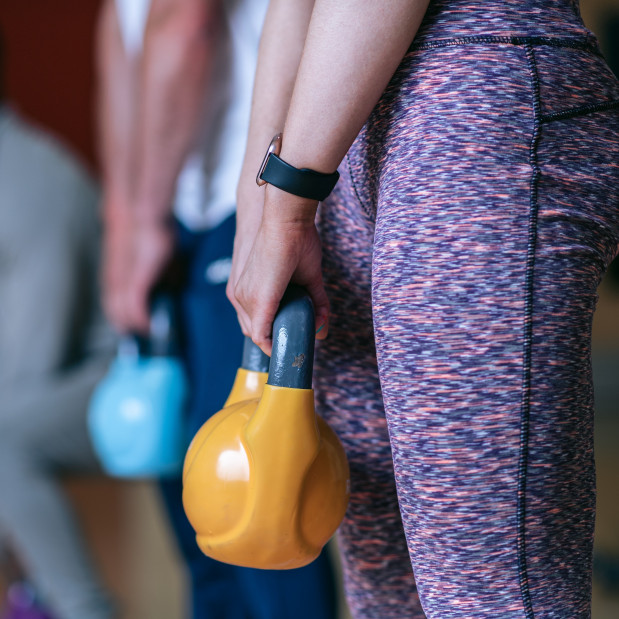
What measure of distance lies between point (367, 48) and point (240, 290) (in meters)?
0.20

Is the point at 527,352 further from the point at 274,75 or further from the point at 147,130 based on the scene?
the point at 147,130

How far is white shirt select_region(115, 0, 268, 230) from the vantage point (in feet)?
3.36

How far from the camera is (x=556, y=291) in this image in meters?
0.48

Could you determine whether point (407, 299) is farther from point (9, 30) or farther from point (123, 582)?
point (9, 30)

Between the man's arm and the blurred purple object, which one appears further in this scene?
the blurred purple object

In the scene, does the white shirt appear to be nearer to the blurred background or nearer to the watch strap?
the watch strap

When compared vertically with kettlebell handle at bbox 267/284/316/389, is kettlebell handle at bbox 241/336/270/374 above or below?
below

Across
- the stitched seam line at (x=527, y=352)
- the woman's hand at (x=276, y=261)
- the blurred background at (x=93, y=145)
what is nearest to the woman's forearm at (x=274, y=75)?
the woman's hand at (x=276, y=261)

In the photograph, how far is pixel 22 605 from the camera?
5.32 ft

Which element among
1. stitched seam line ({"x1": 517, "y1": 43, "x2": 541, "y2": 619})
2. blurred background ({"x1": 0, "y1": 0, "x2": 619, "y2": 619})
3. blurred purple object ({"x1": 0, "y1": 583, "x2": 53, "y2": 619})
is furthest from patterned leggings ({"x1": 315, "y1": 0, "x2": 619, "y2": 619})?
blurred background ({"x1": 0, "y1": 0, "x2": 619, "y2": 619})

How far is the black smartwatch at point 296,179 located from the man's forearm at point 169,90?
548mm

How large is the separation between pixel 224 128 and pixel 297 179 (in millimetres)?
579

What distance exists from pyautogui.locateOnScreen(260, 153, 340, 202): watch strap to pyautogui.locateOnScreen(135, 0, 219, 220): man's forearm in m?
0.55

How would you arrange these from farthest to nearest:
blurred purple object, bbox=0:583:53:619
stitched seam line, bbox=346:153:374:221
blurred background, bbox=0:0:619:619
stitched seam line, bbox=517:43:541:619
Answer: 1. blurred background, bbox=0:0:619:619
2. blurred purple object, bbox=0:583:53:619
3. stitched seam line, bbox=346:153:374:221
4. stitched seam line, bbox=517:43:541:619
